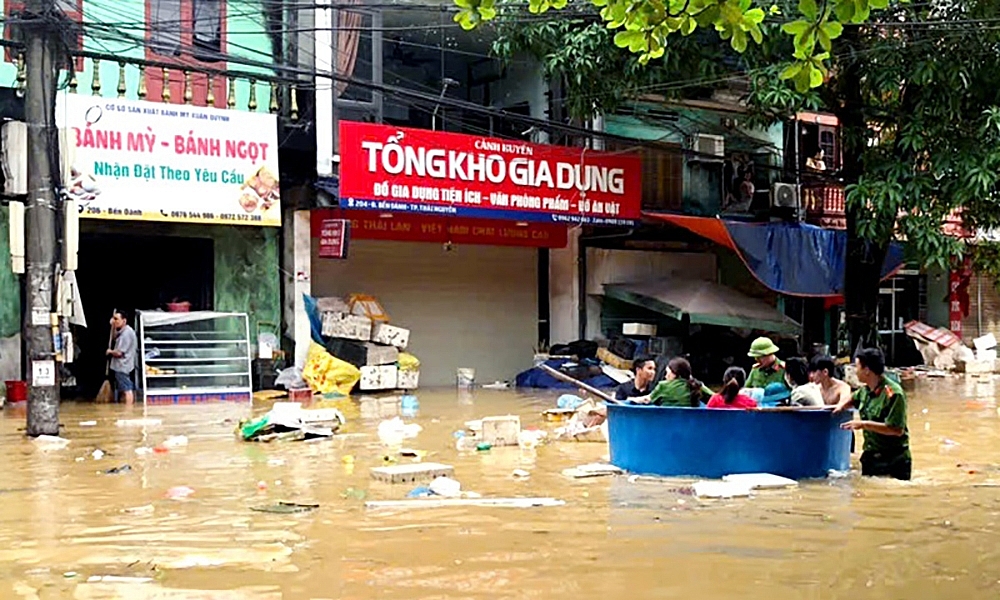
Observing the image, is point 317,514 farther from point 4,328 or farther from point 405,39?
point 405,39

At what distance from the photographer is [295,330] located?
20188 mm

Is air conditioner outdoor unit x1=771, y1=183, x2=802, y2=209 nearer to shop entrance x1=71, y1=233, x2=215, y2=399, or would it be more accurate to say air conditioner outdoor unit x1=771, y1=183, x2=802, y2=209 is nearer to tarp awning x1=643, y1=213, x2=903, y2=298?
tarp awning x1=643, y1=213, x2=903, y2=298

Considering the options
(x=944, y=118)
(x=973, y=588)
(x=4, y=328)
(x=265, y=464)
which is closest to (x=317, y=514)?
(x=265, y=464)

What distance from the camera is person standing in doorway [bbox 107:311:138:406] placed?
1758cm

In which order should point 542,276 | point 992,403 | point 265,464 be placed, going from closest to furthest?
point 265,464, point 992,403, point 542,276

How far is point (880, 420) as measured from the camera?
9359 mm

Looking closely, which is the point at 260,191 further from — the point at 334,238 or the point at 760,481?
the point at 760,481

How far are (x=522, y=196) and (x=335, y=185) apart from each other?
11.5 feet

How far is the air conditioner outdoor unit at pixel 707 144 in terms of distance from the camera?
2467 centimetres

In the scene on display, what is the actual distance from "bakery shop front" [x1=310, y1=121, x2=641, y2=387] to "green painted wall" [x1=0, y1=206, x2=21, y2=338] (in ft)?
16.1

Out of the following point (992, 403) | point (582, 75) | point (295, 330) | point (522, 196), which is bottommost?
point (992, 403)

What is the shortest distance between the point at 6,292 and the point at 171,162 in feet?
10.4

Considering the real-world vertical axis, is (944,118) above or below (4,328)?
above

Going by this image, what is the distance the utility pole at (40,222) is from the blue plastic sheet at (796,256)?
44.0 ft
